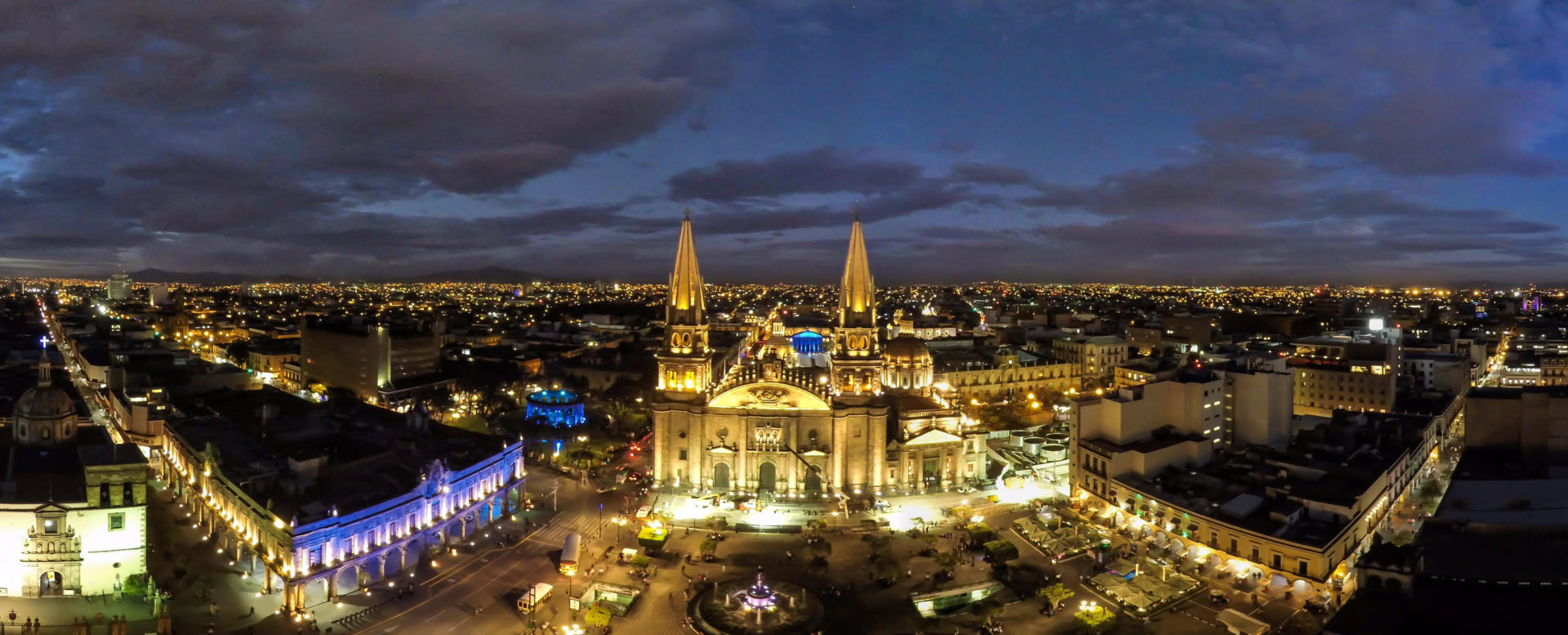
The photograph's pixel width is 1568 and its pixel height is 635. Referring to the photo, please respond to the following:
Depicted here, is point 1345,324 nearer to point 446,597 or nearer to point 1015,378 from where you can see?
point 1015,378

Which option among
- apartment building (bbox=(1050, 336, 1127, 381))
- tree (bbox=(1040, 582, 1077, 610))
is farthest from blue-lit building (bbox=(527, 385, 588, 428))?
apartment building (bbox=(1050, 336, 1127, 381))

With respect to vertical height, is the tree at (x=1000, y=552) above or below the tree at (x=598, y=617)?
above

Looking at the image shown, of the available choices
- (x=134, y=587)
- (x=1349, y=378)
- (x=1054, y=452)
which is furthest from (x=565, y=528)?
(x=1349, y=378)

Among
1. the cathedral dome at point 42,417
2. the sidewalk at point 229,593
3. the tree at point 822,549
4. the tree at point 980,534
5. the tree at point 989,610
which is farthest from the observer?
the cathedral dome at point 42,417

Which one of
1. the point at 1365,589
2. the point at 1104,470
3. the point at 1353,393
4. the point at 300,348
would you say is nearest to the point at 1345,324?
the point at 1353,393

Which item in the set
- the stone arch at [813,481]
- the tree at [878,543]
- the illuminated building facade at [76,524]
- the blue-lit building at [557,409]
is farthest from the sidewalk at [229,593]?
the blue-lit building at [557,409]

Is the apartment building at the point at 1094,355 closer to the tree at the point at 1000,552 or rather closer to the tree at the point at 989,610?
the tree at the point at 1000,552

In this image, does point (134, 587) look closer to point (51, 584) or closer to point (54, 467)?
point (51, 584)

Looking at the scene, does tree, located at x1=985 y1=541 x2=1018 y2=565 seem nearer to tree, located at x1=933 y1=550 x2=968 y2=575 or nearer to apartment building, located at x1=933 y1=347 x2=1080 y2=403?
tree, located at x1=933 y1=550 x2=968 y2=575
